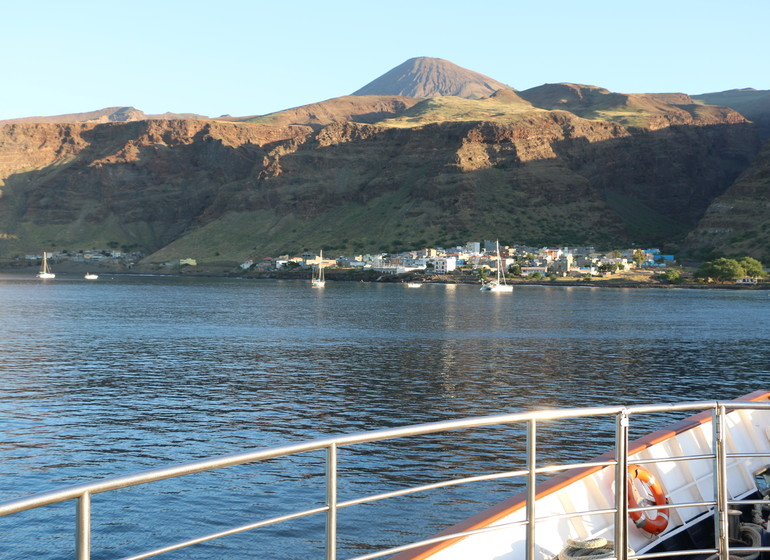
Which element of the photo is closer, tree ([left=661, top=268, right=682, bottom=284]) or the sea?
the sea

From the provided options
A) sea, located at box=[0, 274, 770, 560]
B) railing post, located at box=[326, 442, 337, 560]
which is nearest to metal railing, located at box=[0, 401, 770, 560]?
railing post, located at box=[326, 442, 337, 560]

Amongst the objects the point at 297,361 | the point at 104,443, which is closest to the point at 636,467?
the point at 104,443

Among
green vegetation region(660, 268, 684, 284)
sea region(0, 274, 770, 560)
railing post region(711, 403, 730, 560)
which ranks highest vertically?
railing post region(711, 403, 730, 560)

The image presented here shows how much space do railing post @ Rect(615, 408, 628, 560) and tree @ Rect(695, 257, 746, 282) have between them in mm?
194192

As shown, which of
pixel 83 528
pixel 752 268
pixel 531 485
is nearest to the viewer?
pixel 83 528

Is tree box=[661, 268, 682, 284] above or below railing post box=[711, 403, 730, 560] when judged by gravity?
below

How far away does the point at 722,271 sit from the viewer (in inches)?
7367

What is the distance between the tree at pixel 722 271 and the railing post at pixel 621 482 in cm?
19419

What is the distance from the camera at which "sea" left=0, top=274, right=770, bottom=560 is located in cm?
2216

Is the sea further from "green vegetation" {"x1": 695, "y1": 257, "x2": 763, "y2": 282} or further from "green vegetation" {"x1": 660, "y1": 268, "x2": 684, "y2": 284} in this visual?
"green vegetation" {"x1": 660, "y1": 268, "x2": 684, "y2": 284}

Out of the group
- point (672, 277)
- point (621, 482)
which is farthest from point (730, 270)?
point (621, 482)

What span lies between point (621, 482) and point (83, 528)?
3.59 metres

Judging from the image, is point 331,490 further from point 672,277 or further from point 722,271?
point 672,277

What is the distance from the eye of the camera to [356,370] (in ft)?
174
